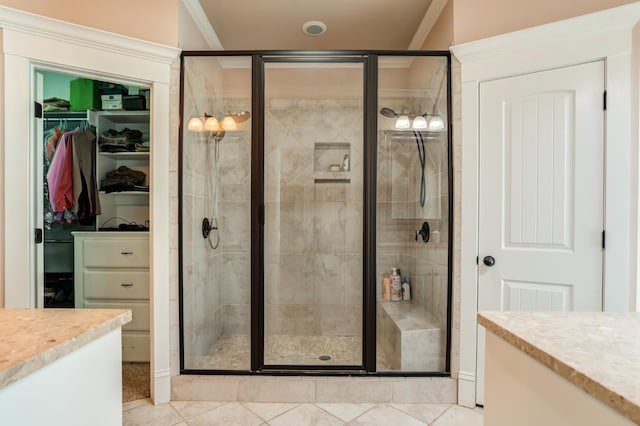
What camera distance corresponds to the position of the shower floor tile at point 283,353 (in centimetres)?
220

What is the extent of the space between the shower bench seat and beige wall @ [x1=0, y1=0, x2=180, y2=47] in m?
2.30

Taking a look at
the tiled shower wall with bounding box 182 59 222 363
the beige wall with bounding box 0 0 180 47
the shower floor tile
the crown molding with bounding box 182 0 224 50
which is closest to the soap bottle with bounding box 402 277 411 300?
the shower floor tile

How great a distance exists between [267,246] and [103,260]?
1.31 metres

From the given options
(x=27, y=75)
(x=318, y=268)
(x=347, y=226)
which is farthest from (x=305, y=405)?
(x=27, y=75)

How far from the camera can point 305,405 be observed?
6.76 ft

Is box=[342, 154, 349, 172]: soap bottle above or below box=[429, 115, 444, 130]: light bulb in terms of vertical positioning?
below

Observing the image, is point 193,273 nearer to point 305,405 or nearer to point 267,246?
point 267,246

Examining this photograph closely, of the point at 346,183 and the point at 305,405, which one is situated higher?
the point at 346,183

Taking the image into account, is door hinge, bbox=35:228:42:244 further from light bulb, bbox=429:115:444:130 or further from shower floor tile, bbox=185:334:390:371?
light bulb, bbox=429:115:444:130

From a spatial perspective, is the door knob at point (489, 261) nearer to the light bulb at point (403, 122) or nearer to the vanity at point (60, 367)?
the light bulb at point (403, 122)

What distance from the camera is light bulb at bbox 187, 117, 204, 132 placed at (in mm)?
2270

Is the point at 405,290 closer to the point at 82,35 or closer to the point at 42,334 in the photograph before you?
the point at 42,334

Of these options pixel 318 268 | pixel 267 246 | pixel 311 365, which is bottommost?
pixel 311 365

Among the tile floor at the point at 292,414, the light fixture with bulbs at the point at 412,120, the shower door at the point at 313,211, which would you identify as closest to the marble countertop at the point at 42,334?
the tile floor at the point at 292,414
